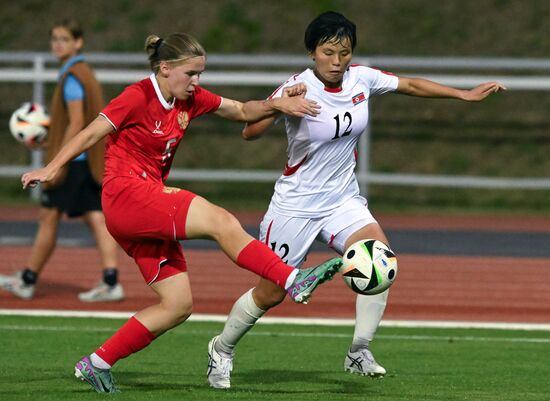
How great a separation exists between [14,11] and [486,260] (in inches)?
537

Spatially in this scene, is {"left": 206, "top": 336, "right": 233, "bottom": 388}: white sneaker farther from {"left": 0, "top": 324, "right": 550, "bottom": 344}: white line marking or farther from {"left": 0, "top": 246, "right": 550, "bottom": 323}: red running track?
{"left": 0, "top": 246, "right": 550, "bottom": 323}: red running track

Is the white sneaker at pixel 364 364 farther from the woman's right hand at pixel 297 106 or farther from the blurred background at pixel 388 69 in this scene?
the blurred background at pixel 388 69

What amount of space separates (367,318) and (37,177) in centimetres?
225

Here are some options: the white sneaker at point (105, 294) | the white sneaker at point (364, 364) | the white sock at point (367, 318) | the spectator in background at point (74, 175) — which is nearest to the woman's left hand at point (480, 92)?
the white sock at point (367, 318)

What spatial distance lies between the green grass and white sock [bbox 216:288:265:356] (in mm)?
245

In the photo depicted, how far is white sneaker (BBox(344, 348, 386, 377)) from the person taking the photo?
25.9 feet

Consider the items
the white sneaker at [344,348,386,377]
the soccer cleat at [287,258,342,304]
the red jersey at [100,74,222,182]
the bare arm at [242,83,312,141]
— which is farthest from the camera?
the white sneaker at [344,348,386,377]

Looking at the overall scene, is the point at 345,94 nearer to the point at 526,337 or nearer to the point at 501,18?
the point at 526,337

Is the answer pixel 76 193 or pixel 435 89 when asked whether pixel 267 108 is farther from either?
pixel 76 193

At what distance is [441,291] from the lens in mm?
12492

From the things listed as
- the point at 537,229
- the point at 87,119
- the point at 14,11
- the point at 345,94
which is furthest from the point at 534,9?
the point at 345,94

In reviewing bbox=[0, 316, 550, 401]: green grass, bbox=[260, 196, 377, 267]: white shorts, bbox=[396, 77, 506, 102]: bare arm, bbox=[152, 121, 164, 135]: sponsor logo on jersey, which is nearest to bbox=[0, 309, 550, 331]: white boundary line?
Answer: bbox=[0, 316, 550, 401]: green grass

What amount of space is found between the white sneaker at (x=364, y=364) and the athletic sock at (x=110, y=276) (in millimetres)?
3932

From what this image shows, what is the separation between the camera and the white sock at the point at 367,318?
26.1 ft
